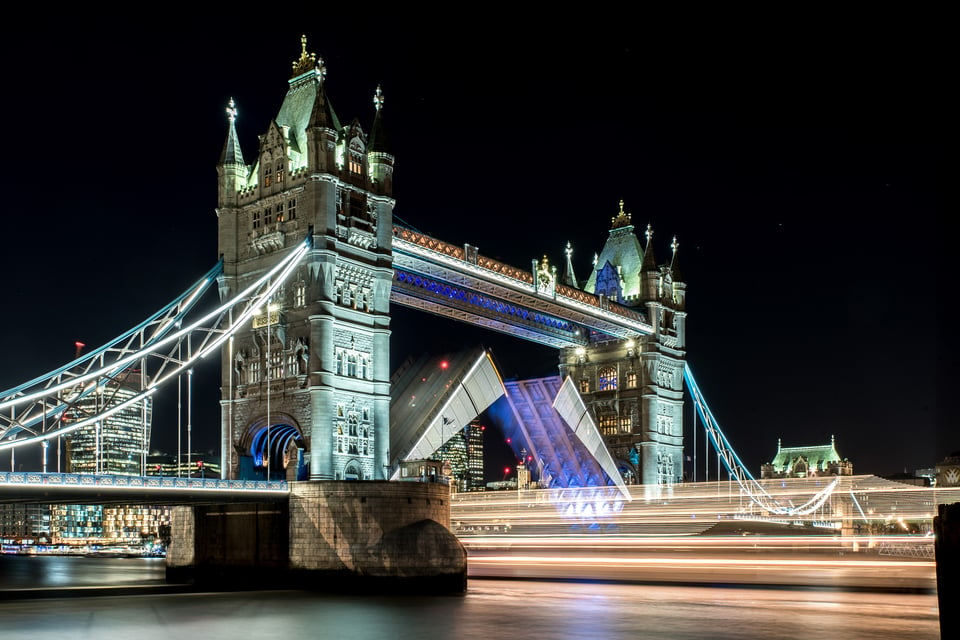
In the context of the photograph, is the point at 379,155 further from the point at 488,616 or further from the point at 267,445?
the point at 488,616

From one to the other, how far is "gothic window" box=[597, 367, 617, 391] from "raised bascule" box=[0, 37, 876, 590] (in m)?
13.0

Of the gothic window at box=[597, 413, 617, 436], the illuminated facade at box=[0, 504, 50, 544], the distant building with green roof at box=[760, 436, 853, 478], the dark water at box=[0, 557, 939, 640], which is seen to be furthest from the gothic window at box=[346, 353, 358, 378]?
the illuminated facade at box=[0, 504, 50, 544]

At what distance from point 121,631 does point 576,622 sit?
44.2ft

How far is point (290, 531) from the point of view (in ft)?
145

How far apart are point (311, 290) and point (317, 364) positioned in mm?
3255

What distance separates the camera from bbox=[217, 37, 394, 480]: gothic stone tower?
158 ft

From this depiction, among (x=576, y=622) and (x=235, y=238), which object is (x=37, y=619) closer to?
(x=576, y=622)

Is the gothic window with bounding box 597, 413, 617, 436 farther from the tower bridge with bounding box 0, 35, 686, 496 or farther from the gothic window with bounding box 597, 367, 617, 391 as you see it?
the tower bridge with bounding box 0, 35, 686, 496

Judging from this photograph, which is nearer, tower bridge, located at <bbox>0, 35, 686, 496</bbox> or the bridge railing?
the bridge railing

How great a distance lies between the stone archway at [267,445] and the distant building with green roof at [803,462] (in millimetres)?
116113

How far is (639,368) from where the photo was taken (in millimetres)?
76500

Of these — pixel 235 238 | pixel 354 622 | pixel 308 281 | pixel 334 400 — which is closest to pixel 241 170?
pixel 235 238

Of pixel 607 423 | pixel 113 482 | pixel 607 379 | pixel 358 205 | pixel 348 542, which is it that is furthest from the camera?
pixel 607 379

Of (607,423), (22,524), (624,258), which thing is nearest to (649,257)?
(624,258)
